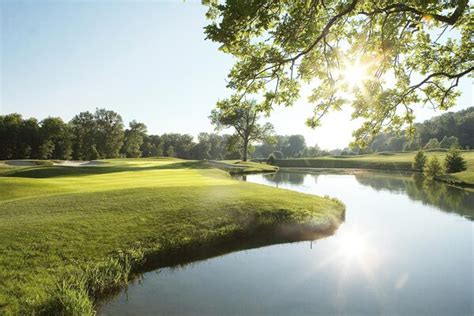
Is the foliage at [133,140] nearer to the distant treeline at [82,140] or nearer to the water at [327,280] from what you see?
the distant treeline at [82,140]

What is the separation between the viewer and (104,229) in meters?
13.1

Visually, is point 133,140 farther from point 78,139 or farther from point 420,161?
point 420,161

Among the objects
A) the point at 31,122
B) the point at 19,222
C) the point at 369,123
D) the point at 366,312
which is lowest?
the point at 366,312

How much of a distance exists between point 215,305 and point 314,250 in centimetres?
686

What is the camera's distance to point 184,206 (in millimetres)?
16922

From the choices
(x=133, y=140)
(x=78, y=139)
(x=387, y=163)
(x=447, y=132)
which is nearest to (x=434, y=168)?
(x=387, y=163)

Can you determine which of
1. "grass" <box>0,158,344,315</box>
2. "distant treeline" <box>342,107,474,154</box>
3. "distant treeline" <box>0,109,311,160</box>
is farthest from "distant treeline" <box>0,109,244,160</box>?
"distant treeline" <box>342,107,474,154</box>

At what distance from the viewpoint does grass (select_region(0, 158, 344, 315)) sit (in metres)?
8.76

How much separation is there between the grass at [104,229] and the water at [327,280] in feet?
3.75

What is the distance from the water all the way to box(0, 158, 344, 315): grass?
1143 mm

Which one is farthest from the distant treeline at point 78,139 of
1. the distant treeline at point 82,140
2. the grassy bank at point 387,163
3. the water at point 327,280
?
the water at point 327,280

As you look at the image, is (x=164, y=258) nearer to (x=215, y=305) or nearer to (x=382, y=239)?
(x=215, y=305)

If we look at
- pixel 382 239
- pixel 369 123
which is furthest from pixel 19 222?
pixel 382 239

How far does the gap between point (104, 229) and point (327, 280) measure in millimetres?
9450
